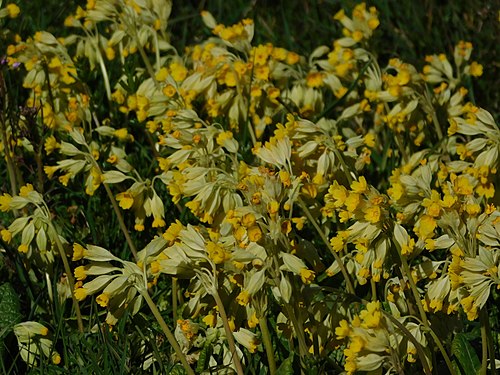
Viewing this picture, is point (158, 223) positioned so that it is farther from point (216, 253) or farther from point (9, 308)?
point (216, 253)

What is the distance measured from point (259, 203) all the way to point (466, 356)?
69 centimetres

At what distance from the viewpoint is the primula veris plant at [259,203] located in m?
2.39

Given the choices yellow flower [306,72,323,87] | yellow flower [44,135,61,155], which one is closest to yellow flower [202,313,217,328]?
yellow flower [44,135,61,155]

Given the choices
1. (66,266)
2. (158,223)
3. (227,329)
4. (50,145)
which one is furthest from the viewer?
(50,145)

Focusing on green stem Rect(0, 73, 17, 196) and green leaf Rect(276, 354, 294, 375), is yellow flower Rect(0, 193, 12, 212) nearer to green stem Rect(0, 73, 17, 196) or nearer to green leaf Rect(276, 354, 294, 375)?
green stem Rect(0, 73, 17, 196)

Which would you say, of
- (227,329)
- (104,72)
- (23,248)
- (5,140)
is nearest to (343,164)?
(227,329)

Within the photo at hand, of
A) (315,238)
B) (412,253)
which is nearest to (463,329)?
(412,253)

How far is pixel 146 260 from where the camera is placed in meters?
2.57

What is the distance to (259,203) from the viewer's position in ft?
7.85

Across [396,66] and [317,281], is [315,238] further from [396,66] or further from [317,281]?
[396,66]

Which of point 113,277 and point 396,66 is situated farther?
point 396,66

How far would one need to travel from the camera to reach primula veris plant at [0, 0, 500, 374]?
7.84ft

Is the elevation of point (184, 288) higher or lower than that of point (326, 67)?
lower

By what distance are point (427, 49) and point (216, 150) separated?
2.09 meters
